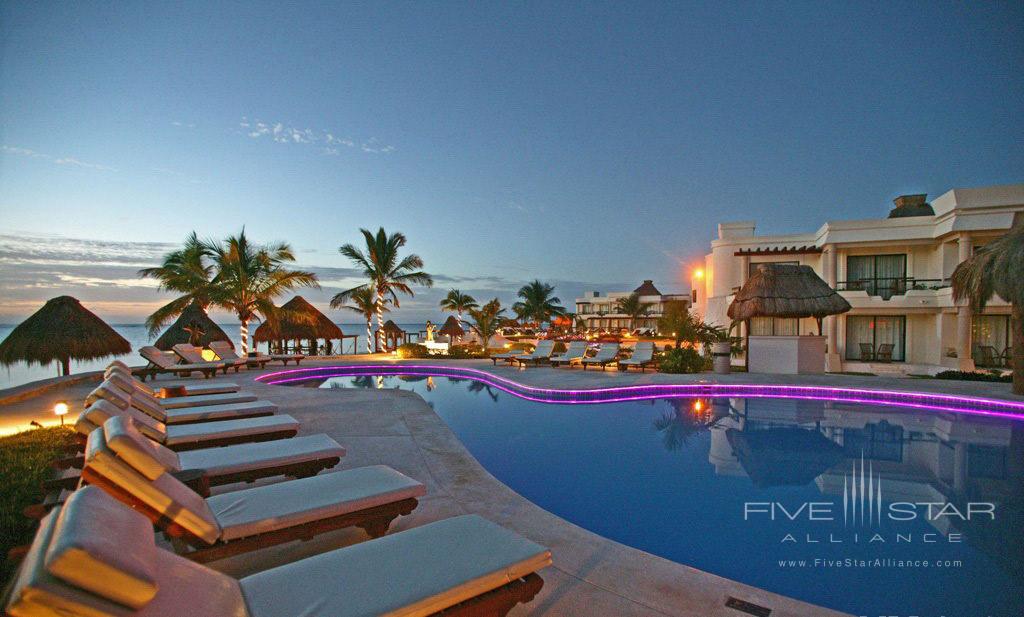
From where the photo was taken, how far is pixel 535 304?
40844mm

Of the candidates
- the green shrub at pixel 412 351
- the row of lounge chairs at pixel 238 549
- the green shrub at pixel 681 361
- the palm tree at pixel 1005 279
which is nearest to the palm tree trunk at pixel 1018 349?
the palm tree at pixel 1005 279

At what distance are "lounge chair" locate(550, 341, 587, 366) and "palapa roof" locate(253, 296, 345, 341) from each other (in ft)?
37.1

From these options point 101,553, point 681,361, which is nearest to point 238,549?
point 101,553

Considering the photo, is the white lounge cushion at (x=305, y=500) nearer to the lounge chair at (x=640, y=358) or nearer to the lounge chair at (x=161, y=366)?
the lounge chair at (x=161, y=366)

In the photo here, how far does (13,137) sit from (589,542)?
51.6 ft

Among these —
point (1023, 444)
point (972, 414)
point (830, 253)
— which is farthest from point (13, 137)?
point (830, 253)

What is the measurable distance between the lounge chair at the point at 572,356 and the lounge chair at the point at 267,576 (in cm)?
1283

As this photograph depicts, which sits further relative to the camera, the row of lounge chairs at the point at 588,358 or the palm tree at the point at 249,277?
the palm tree at the point at 249,277

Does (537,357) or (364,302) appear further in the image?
(364,302)

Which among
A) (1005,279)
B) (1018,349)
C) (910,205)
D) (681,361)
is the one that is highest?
(910,205)

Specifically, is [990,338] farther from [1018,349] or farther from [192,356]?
[192,356]

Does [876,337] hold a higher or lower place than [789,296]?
lower

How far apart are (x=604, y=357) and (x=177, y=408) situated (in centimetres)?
1135

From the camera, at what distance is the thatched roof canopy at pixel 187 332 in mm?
17766
